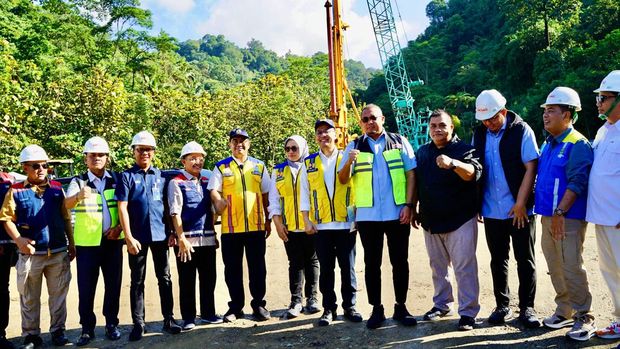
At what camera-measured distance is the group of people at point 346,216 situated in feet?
13.4

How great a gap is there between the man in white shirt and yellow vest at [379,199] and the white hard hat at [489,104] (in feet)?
2.34

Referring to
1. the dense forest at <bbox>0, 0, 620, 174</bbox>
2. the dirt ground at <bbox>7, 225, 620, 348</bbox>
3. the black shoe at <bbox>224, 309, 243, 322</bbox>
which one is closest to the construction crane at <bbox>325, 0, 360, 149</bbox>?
the dense forest at <bbox>0, 0, 620, 174</bbox>

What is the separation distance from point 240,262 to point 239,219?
0.48m

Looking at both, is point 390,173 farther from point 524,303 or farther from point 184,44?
point 184,44

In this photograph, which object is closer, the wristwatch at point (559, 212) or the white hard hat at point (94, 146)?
the wristwatch at point (559, 212)

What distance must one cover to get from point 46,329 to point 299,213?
3.15 metres

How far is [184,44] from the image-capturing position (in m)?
148

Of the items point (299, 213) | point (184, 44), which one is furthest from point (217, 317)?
point (184, 44)

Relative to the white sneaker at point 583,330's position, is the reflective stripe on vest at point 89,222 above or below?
above

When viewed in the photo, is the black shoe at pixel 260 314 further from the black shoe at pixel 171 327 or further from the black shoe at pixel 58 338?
the black shoe at pixel 58 338

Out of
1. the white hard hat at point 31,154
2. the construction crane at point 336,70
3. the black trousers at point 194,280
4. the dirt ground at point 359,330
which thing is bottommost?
the dirt ground at point 359,330

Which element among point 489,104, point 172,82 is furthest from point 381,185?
point 172,82

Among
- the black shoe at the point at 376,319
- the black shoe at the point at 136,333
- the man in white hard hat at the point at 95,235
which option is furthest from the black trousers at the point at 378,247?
the man in white hard hat at the point at 95,235

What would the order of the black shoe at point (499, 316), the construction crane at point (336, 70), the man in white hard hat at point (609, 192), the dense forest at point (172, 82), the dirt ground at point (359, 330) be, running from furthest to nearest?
the construction crane at point (336, 70), the dense forest at point (172, 82), the black shoe at point (499, 316), the dirt ground at point (359, 330), the man in white hard hat at point (609, 192)
